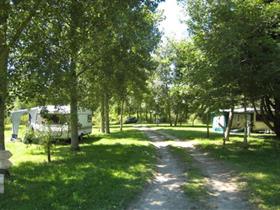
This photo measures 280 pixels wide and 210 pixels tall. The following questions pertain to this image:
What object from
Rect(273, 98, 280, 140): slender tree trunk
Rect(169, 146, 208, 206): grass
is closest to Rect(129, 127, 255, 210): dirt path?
Rect(169, 146, 208, 206): grass

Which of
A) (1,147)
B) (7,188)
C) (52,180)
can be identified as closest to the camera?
(7,188)

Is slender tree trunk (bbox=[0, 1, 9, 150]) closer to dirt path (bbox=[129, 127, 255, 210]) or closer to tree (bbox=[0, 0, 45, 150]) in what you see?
tree (bbox=[0, 0, 45, 150])

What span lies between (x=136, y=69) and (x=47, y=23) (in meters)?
9.36

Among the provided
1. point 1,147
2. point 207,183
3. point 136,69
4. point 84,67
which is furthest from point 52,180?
point 136,69

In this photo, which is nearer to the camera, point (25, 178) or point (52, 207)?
point (52, 207)

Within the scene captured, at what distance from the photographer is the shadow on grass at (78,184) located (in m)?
8.19

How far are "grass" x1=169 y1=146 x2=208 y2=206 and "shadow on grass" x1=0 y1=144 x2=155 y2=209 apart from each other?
1.16 metres

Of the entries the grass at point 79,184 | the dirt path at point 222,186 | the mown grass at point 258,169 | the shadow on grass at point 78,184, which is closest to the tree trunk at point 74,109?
the grass at point 79,184

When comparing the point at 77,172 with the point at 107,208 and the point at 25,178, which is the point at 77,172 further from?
the point at 107,208

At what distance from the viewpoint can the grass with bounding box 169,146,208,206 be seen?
8.76 m

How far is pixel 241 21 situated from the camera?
1575cm

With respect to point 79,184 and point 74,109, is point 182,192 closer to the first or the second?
point 79,184

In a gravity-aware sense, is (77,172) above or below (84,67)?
below

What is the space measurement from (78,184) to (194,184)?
2.92 metres
